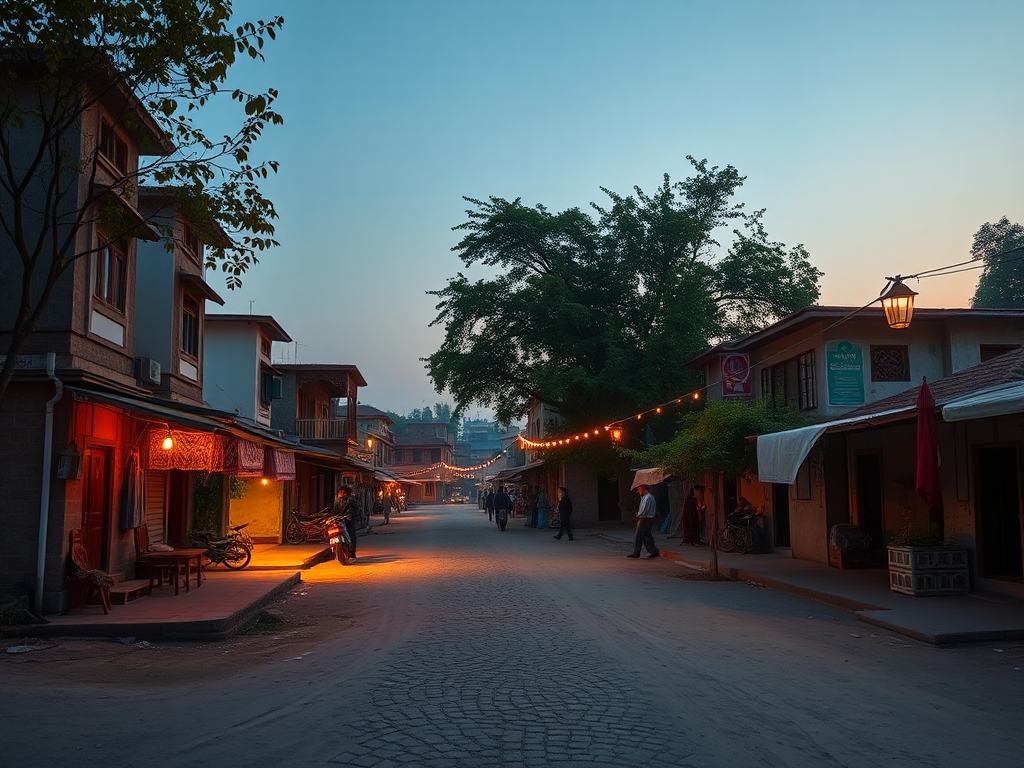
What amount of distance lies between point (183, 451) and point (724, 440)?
11154mm

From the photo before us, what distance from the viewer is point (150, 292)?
18.2 m

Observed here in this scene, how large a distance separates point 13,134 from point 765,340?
1749 cm

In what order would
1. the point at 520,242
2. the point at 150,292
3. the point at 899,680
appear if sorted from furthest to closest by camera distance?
the point at 520,242
the point at 150,292
the point at 899,680

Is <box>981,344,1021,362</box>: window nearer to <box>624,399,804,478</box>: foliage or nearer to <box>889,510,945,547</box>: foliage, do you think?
<box>624,399,804,478</box>: foliage

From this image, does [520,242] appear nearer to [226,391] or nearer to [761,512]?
[226,391]

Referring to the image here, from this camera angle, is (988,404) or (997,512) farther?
(997,512)

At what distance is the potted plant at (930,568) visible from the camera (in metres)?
13.2

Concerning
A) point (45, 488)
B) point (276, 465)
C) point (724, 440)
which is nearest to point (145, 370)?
point (276, 465)

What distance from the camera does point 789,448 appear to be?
14.8 meters

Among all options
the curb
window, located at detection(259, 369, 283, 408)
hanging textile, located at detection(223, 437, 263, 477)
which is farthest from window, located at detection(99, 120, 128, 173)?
window, located at detection(259, 369, 283, 408)

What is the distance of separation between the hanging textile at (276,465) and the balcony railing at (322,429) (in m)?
19.7

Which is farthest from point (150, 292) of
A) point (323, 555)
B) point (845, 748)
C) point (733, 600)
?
point (845, 748)

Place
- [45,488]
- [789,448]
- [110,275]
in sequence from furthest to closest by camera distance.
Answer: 1. [789,448]
2. [110,275]
3. [45,488]

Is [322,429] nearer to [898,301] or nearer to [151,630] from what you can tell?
[151,630]
